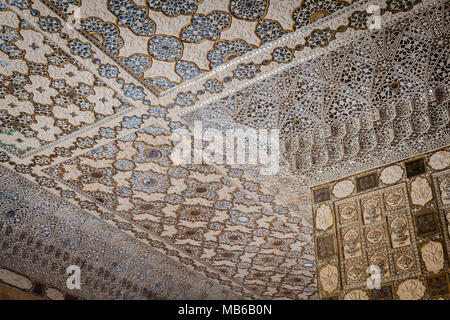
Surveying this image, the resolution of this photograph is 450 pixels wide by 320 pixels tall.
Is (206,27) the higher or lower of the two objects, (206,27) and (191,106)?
the higher

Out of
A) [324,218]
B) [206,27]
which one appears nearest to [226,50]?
[206,27]

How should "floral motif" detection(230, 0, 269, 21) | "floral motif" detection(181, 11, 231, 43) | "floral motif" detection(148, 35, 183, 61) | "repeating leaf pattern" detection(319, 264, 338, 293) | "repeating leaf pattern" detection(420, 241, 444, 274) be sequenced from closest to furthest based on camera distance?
"repeating leaf pattern" detection(420, 241, 444, 274), "floral motif" detection(230, 0, 269, 21), "floral motif" detection(181, 11, 231, 43), "floral motif" detection(148, 35, 183, 61), "repeating leaf pattern" detection(319, 264, 338, 293)

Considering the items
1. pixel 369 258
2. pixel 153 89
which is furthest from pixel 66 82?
pixel 369 258

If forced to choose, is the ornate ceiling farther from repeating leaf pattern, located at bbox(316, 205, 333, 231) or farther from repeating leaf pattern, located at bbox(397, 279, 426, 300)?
repeating leaf pattern, located at bbox(397, 279, 426, 300)

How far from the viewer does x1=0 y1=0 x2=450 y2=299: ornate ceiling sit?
11.9 feet

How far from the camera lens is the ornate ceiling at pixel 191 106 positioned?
143 inches

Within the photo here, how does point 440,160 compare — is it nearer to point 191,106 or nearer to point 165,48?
point 191,106

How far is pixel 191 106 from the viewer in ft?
14.5

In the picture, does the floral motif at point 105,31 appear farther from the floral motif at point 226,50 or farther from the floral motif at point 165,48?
the floral motif at point 226,50

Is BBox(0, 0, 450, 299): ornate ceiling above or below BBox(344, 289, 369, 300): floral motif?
above

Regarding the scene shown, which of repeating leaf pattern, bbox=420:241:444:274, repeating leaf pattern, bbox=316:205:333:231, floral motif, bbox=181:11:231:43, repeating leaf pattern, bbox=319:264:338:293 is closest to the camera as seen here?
repeating leaf pattern, bbox=420:241:444:274

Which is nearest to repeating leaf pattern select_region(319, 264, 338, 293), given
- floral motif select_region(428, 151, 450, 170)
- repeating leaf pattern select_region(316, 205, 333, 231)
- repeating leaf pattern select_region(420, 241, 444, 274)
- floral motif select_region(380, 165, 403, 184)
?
repeating leaf pattern select_region(316, 205, 333, 231)

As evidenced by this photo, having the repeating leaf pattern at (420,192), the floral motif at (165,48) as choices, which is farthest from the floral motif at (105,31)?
the repeating leaf pattern at (420,192)

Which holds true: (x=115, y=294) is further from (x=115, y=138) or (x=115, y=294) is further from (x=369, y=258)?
(x=369, y=258)
